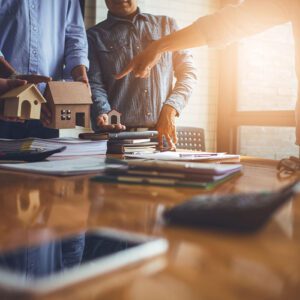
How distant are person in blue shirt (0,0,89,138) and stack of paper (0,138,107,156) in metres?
0.49

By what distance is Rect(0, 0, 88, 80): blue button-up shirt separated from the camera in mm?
1899

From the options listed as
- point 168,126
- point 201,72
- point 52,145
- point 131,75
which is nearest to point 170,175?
point 52,145

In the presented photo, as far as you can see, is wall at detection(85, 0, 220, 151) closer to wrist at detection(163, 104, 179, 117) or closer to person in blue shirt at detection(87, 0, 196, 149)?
person in blue shirt at detection(87, 0, 196, 149)

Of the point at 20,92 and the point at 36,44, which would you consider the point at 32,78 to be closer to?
the point at 20,92

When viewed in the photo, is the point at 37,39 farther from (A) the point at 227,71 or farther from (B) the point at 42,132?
(A) the point at 227,71

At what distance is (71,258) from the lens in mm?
368

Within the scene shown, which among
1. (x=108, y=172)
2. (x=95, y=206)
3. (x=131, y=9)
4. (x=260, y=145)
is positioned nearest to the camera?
(x=95, y=206)

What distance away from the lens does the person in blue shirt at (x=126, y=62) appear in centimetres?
269

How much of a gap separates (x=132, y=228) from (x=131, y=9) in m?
2.51

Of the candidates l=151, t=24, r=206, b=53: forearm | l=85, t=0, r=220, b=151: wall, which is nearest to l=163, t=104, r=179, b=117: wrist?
l=151, t=24, r=206, b=53: forearm

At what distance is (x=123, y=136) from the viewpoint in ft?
5.27

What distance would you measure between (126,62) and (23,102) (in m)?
1.52

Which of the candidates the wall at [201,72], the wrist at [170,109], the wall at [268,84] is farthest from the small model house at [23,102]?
the wall at [268,84]

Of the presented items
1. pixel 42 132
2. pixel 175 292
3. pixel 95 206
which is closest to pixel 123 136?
pixel 42 132
